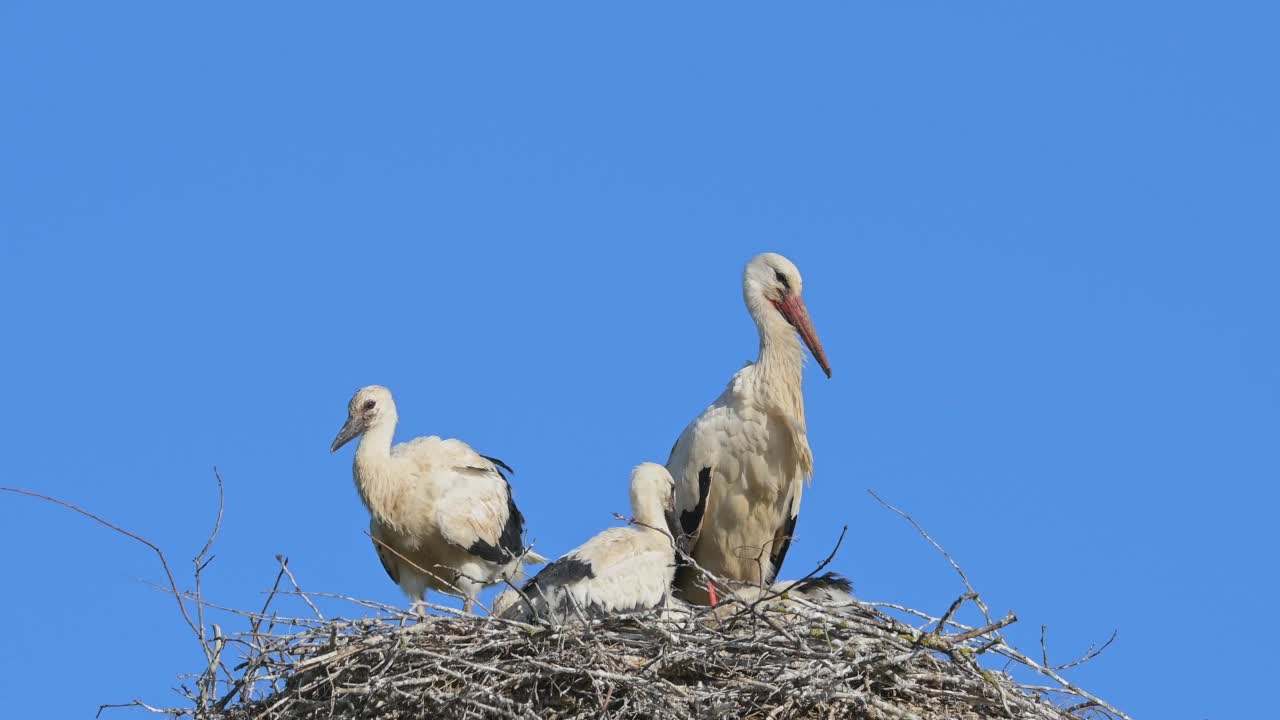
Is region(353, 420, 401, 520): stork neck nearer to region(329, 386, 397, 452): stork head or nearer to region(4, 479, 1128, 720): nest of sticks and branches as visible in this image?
region(329, 386, 397, 452): stork head

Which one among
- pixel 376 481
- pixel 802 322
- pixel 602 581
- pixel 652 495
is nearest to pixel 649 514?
pixel 652 495

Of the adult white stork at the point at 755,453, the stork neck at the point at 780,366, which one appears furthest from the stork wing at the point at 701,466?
the stork neck at the point at 780,366

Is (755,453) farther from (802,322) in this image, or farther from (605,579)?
(605,579)

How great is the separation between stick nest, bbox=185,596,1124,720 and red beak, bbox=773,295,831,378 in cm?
214

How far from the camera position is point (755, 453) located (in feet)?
28.8

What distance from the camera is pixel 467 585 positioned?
943 centimetres

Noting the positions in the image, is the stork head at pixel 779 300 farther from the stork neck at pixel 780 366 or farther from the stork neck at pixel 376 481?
the stork neck at pixel 376 481

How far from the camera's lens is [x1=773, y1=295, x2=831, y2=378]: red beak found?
8.94 meters

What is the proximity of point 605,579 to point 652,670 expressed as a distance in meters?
1.20

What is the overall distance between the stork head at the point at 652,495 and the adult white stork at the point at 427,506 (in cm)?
107

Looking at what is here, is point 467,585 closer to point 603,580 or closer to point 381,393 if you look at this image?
point 381,393

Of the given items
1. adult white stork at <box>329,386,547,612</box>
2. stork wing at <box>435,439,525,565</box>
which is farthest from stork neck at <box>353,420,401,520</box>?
stork wing at <box>435,439,525,565</box>

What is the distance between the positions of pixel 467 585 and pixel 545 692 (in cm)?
288

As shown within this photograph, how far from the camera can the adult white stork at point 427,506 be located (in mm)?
9367
